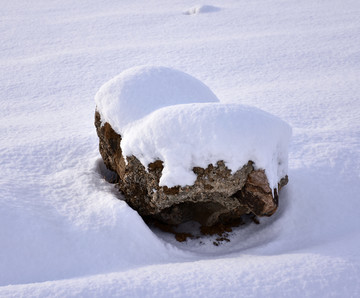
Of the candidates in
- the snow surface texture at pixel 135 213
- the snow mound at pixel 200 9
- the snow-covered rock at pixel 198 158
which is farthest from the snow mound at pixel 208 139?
the snow mound at pixel 200 9

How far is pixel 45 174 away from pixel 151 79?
1197 millimetres

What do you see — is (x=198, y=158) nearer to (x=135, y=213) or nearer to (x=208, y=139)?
(x=208, y=139)

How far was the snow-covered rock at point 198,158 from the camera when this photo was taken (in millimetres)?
2336

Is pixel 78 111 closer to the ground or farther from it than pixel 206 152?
closer to the ground

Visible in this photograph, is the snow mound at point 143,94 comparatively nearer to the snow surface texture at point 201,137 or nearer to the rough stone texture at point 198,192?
the snow surface texture at point 201,137

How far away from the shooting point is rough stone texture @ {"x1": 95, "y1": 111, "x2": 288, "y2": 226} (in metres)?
2.36

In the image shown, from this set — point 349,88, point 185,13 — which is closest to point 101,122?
point 349,88

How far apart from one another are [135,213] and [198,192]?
18.7 inches

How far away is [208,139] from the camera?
7.61 ft

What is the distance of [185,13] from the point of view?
7.97 metres

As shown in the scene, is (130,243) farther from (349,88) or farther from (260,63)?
(260,63)

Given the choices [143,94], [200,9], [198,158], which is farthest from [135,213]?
[200,9]

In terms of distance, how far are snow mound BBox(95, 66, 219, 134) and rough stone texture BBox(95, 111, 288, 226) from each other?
16 cm

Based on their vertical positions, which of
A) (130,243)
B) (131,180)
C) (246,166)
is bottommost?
(130,243)
